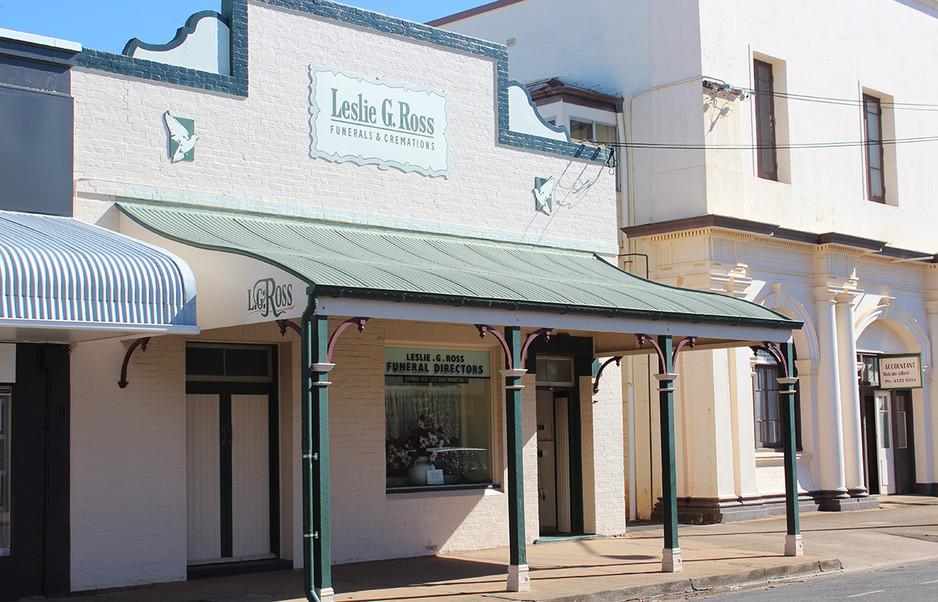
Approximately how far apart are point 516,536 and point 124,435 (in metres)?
4.26

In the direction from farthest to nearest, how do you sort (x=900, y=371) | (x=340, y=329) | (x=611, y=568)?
1. (x=900, y=371)
2. (x=611, y=568)
3. (x=340, y=329)

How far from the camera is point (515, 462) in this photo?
37.3ft

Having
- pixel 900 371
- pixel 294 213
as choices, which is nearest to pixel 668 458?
pixel 294 213

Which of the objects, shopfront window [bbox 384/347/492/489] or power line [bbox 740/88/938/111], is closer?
shopfront window [bbox 384/347/492/489]

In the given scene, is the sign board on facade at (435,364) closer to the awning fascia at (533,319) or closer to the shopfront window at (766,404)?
the awning fascia at (533,319)

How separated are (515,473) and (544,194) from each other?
5.93 metres

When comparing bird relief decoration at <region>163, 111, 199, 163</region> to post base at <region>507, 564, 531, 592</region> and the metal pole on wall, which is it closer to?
the metal pole on wall

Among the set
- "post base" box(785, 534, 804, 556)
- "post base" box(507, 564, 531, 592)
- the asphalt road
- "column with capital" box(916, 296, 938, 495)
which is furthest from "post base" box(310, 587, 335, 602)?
"column with capital" box(916, 296, 938, 495)

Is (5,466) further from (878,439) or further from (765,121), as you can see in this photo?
(878,439)

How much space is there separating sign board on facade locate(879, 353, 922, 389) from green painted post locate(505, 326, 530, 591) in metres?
13.7

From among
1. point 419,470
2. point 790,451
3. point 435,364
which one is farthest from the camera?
point 435,364

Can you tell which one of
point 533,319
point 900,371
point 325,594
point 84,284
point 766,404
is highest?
point 84,284

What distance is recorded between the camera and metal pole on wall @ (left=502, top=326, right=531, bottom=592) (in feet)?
37.0

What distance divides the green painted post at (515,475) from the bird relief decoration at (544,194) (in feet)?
16.1
